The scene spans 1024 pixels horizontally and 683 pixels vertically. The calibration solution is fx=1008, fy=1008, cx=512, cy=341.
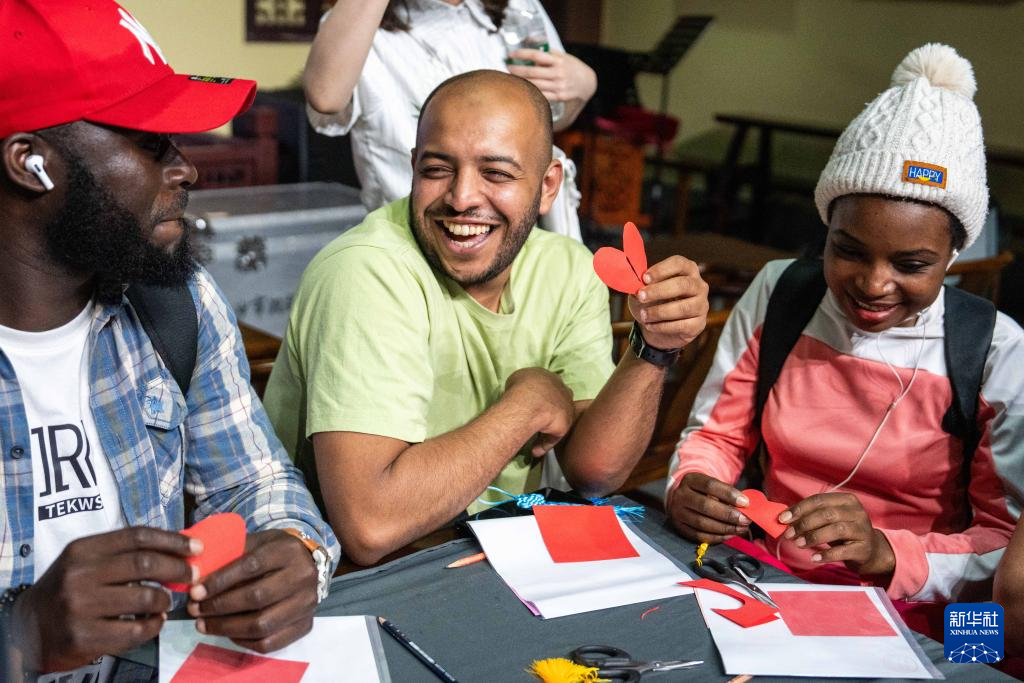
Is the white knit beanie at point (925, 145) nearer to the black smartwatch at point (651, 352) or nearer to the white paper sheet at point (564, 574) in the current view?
the black smartwatch at point (651, 352)

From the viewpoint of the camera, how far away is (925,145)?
174cm

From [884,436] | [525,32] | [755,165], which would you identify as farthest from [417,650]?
[755,165]

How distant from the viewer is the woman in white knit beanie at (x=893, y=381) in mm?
1698

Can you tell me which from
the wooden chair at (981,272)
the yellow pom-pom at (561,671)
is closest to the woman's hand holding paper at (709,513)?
the yellow pom-pom at (561,671)

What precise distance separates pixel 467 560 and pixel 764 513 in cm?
47

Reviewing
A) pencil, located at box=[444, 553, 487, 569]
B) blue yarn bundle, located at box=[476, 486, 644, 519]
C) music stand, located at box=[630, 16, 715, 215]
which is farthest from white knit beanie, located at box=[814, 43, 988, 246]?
music stand, located at box=[630, 16, 715, 215]

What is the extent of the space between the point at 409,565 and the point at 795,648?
0.54m

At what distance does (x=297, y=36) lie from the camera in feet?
17.5

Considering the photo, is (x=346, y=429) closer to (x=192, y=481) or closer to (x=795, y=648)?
(x=192, y=481)

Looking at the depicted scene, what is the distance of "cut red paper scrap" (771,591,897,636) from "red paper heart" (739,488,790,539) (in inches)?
4.7

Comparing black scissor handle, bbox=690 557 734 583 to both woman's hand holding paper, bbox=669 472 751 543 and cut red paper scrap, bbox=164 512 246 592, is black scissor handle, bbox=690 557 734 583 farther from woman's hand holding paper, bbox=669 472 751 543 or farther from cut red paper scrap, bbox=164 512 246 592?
cut red paper scrap, bbox=164 512 246 592

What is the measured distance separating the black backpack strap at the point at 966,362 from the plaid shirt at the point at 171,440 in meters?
1.12

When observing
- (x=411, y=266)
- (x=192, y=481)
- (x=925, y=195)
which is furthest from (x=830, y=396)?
(x=192, y=481)

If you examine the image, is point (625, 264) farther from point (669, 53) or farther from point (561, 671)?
point (669, 53)
